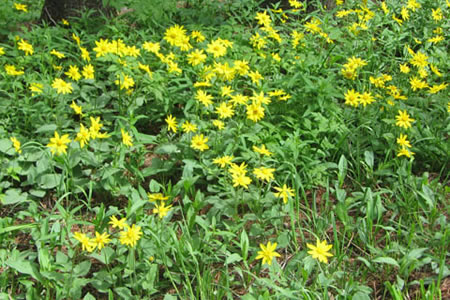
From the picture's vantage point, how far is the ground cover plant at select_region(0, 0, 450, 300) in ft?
7.21

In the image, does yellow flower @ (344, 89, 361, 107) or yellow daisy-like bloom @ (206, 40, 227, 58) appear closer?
yellow flower @ (344, 89, 361, 107)

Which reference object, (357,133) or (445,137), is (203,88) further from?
(445,137)

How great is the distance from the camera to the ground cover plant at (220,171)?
220 centimetres

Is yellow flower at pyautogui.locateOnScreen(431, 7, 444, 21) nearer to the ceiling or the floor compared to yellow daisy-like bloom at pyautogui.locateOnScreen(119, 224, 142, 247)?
nearer to the ceiling

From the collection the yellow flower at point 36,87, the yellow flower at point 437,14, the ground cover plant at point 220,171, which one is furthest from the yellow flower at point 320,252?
the yellow flower at point 437,14

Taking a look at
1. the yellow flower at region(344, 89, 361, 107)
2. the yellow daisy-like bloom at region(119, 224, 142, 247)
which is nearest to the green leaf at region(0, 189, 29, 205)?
the yellow daisy-like bloom at region(119, 224, 142, 247)

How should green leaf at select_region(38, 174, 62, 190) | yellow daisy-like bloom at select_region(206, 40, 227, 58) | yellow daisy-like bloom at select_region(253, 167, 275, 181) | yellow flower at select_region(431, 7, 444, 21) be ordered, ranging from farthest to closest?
yellow flower at select_region(431, 7, 444, 21), yellow daisy-like bloom at select_region(206, 40, 227, 58), green leaf at select_region(38, 174, 62, 190), yellow daisy-like bloom at select_region(253, 167, 275, 181)

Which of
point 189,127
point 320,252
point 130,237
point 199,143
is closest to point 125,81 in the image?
point 189,127

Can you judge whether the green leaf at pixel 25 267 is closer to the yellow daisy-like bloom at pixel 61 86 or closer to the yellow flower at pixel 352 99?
the yellow daisy-like bloom at pixel 61 86

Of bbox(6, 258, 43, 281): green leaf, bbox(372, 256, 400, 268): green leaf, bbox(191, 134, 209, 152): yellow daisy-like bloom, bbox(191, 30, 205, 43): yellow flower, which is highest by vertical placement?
bbox(191, 30, 205, 43): yellow flower

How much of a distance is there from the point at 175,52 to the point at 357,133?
1313 millimetres

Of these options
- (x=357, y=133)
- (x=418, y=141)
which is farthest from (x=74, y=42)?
(x=418, y=141)

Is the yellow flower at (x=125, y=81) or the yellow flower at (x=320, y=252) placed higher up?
the yellow flower at (x=125, y=81)

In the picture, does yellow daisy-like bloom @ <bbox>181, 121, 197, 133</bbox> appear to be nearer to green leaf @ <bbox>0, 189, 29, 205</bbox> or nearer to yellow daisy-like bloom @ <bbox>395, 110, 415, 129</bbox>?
green leaf @ <bbox>0, 189, 29, 205</bbox>
